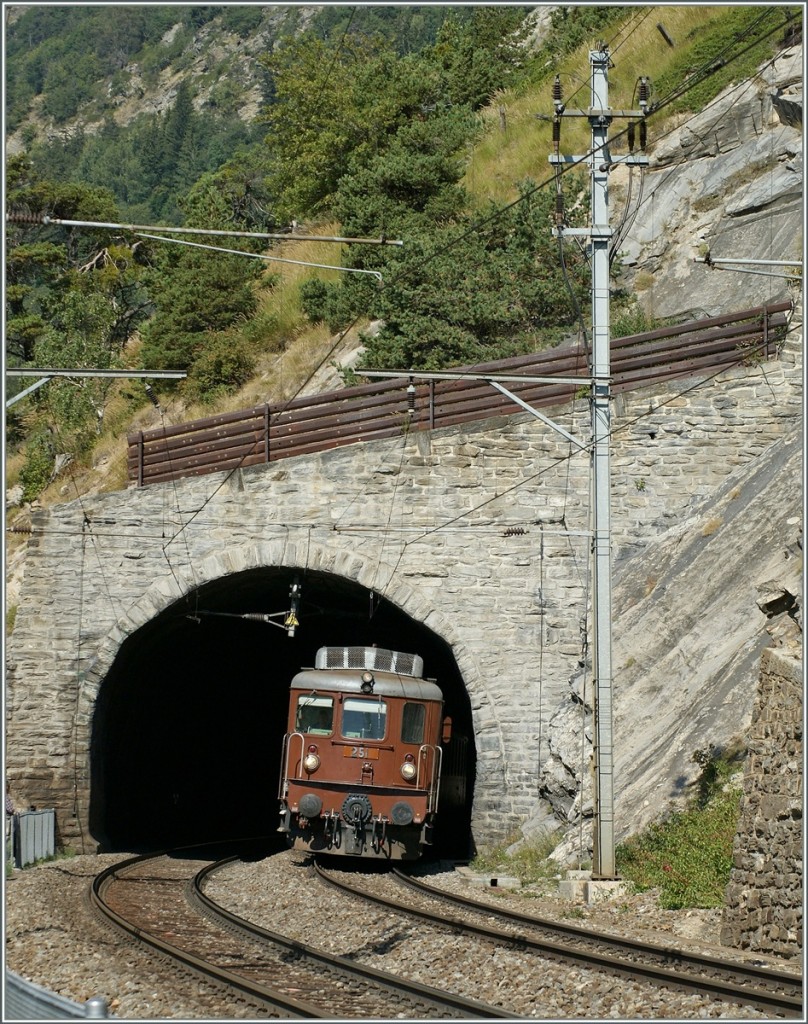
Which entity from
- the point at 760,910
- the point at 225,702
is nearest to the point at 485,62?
the point at 225,702

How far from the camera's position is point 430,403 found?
2083 centimetres

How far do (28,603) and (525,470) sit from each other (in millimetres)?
8299

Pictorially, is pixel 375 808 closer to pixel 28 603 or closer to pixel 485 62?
pixel 28 603

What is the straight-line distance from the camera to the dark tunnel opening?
22.2 m

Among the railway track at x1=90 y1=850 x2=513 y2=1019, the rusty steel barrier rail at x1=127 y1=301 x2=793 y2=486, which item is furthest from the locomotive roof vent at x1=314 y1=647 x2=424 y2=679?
the railway track at x1=90 y1=850 x2=513 y2=1019

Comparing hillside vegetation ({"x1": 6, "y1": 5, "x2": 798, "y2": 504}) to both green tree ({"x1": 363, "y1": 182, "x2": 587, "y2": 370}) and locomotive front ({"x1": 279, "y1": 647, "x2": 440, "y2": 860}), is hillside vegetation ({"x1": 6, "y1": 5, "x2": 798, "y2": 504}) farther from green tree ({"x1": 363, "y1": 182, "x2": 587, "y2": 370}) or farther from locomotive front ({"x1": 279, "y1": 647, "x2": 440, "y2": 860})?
locomotive front ({"x1": 279, "y1": 647, "x2": 440, "y2": 860})

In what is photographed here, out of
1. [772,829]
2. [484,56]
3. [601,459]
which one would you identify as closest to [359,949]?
[772,829]

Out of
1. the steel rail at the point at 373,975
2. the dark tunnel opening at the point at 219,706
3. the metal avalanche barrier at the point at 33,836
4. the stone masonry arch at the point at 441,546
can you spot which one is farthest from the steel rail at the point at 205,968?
the dark tunnel opening at the point at 219,706

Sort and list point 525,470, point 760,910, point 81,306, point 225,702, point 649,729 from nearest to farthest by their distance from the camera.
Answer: point 760,910 → point 649,729 → point 525,470 → point 225,702 → point 81,306

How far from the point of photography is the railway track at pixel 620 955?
9.23 metres

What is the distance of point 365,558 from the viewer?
20.4m

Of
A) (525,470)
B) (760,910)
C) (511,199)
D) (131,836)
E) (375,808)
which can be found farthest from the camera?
(511,199)

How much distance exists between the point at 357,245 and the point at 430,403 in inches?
551

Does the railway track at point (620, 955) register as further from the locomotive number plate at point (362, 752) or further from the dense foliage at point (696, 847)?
the locomotive number plate at point (362, 752)
